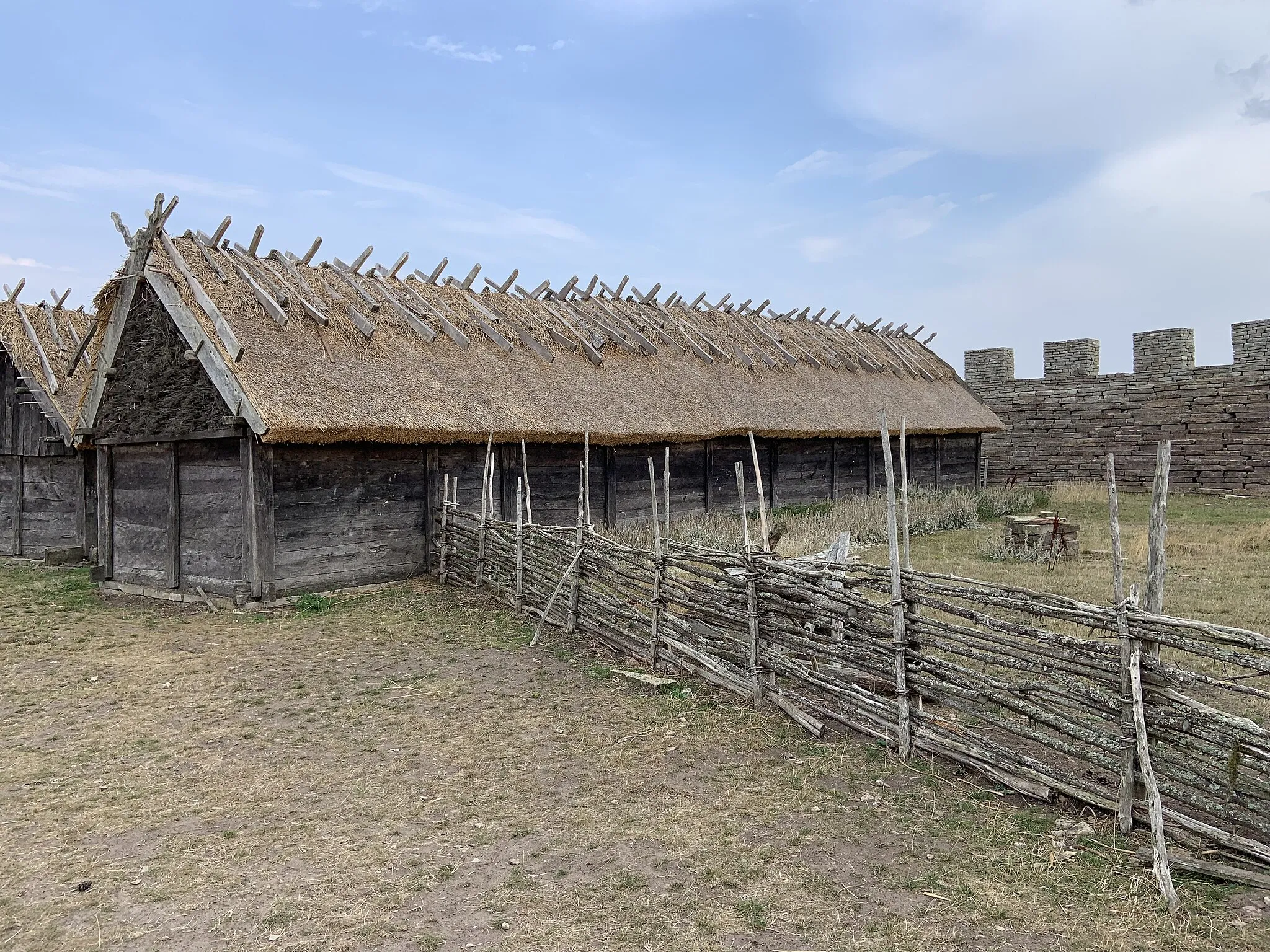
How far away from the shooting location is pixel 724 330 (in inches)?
754

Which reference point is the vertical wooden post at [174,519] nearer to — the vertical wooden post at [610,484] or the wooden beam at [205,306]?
the wooden beam at [205,306]

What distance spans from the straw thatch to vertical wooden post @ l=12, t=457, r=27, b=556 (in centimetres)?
190

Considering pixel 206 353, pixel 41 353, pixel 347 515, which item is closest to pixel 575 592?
pixel 347 515

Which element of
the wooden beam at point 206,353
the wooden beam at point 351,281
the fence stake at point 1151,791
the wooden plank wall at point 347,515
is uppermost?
the wooden beam at point 351,281

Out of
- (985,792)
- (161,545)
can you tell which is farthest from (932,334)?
(985,792)

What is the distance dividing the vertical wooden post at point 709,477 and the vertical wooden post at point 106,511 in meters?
9.28

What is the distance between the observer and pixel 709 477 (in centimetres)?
1602

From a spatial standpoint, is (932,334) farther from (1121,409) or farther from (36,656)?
(36,656)

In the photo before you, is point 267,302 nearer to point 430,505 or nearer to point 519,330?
point 430,505

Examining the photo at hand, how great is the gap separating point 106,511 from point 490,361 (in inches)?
226

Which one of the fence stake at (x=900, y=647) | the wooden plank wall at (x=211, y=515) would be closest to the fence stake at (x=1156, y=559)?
the fence stake at (x=900, y=647)

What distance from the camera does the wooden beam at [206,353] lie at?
9.68m

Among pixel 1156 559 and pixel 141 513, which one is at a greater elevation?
pixel 1156 559

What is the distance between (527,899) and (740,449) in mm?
13366
